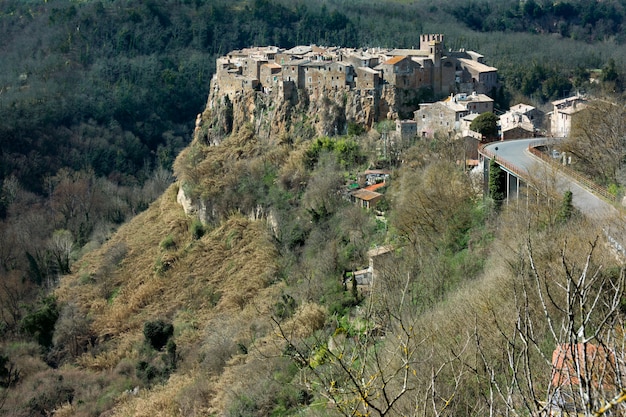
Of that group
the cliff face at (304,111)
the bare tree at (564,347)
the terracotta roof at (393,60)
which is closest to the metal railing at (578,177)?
the bare tree at (564,347)

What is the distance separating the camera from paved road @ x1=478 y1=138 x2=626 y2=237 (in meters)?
20.8

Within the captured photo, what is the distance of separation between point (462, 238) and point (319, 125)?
1528 cm

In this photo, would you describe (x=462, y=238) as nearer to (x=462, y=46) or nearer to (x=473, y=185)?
(x=473, y=185)

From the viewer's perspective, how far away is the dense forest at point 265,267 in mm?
15328

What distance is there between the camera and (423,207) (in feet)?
94.4

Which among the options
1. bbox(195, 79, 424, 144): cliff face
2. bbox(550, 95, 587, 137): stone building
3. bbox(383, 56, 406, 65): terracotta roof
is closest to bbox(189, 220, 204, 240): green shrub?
bbox(195, 79, 424, 144): cliff face

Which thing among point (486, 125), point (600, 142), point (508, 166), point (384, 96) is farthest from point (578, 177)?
point (384, 96)

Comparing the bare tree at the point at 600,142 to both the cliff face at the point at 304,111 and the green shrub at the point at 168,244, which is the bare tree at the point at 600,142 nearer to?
the cliff face at the point at 304,111

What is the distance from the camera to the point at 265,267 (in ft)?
112

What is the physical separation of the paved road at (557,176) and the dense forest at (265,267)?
2.45 ft

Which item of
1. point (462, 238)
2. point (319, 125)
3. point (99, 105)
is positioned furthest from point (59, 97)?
point (462, 238)

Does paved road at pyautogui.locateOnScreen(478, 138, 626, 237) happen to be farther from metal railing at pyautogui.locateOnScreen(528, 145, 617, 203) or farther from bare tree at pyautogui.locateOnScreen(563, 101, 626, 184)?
bare tree at pyautogui.locateOnScreen(563, 101, 626, 184)

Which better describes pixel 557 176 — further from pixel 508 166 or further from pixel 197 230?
pixel 197 230

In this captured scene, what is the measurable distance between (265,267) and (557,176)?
1334 centimetres
